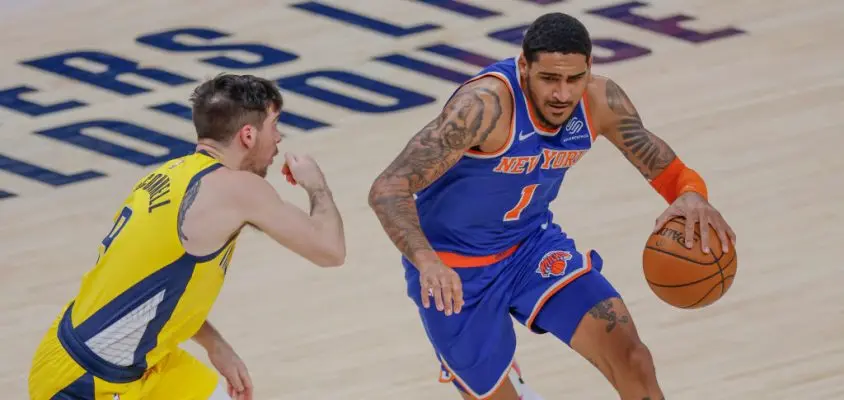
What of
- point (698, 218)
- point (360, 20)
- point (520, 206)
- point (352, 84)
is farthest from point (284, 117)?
point (698, 218)

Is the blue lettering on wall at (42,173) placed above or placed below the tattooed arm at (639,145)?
below

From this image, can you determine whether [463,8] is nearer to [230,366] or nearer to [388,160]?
[388,160]

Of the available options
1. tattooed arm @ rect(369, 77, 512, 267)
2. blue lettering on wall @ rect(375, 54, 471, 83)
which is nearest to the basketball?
tattooed arm @ rect(369, 77, 512, 267)

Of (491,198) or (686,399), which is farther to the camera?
(686,399)

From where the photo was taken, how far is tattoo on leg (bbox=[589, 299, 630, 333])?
5.74m

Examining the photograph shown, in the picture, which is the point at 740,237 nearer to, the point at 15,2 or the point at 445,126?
the point at 445,126

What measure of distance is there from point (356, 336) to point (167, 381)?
2.44m

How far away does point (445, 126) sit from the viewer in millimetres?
5578

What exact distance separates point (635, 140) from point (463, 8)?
566 cm

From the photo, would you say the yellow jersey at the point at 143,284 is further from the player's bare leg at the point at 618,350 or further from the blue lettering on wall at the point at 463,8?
the blue lettering on wall at the point at 463,8

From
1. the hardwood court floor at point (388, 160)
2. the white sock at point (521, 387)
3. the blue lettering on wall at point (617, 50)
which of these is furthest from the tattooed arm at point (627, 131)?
the blue lettering on wall at point (617, 50)

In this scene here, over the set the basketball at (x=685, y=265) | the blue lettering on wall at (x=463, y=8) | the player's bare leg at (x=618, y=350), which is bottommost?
the blue lettering on wall at (x=463, y=8)

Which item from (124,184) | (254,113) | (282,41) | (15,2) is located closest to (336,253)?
(254,113)

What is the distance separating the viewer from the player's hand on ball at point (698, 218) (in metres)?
5.65
